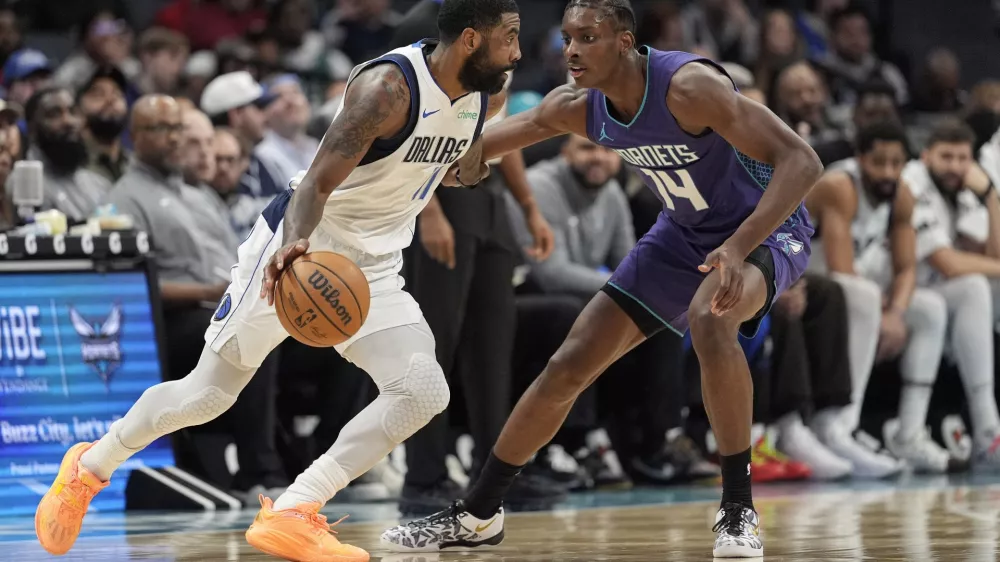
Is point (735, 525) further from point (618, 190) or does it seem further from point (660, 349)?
point (618, 190)

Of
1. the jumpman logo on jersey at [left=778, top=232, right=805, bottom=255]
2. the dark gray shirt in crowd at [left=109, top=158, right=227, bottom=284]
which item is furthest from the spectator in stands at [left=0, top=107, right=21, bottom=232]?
the jumpman logo on jersey at [left=778, top=232, right=805, bottom=255]

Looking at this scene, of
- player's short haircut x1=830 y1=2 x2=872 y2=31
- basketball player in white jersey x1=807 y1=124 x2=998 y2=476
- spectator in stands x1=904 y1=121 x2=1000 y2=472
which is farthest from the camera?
player's short haircut x1=830 y1=2 x2=872 y2=31

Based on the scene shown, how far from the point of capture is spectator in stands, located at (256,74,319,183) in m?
9.00

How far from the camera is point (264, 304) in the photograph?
15.5 ft

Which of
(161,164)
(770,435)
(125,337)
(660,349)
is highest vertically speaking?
(161,164)

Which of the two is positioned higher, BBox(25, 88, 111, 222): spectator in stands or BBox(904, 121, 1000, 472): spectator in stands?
BBox(25, 88, 111, 222): spectator in stands

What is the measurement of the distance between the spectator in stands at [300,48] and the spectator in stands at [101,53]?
1435 mm

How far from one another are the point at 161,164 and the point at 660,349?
287cm

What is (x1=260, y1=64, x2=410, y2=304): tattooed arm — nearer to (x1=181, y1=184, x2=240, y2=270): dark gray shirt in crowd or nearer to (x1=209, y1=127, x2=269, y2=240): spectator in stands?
(x1=181, y1=184, x2=240, y2=270): dark gray shirt in crowd

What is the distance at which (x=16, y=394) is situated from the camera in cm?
679

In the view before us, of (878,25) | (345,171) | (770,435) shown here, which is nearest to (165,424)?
(345,171)

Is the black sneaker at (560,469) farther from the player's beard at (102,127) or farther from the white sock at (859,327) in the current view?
the player's beard at (102,127)

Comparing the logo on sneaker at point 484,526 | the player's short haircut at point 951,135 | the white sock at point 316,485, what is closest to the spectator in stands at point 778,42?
the player's short haircut at point 951,135

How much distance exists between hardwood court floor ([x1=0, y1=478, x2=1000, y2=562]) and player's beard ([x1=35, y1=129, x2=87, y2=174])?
218 centimetres
